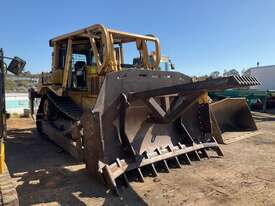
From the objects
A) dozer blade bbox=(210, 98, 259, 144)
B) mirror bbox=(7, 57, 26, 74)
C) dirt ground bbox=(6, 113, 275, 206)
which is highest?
mirror bbox=(7, 57, 26, 74)

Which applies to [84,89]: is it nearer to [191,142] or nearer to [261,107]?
[191,142]

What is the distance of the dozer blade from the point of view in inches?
311

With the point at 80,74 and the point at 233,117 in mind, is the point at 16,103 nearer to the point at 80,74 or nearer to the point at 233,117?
the point at 80,74

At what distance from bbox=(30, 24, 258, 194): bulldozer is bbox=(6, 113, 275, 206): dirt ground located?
228mm

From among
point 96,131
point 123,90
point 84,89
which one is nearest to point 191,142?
point 123,90

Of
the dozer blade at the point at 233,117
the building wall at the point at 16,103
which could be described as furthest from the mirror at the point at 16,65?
the building wall at the point at 16,103

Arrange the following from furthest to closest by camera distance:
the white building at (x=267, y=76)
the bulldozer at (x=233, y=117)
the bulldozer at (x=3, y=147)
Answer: the white building at (x=267, y=76), the bulldozer at (x=233, y=117), the bulldozer at (x=3, y=147)

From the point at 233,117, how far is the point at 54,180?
5.18m

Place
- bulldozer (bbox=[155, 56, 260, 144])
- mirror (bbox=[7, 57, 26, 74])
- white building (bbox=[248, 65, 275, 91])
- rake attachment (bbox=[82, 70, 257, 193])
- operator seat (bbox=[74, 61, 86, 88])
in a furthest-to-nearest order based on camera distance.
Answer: white building (bbox=[248, 65, 275, 91]), bulldozer (bbox=[155, 56, 260, 144]), operator seat (bbox=[74, 61, 86, 88]), rake attachment (bbox=[82, 70, 257, 193]), mirror (bbox=[7, 57, 26, 74])

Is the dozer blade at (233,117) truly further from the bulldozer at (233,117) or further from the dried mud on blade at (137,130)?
the dried mud on blade at (137,130)

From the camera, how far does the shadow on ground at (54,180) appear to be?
3.85m

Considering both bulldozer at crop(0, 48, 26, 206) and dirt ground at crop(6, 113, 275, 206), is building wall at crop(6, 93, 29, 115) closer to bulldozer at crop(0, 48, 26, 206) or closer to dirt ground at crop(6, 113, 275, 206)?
dirt ground at crop(6, 113, 275, 206)

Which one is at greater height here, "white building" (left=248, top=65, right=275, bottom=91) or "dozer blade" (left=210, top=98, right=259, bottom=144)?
"white building" (left=248, top=65, right=275, bottom=91)

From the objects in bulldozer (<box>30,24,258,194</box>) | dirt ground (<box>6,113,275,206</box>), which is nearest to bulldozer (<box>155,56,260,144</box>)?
dirt ground (<box>6,113,275,206</box>)
